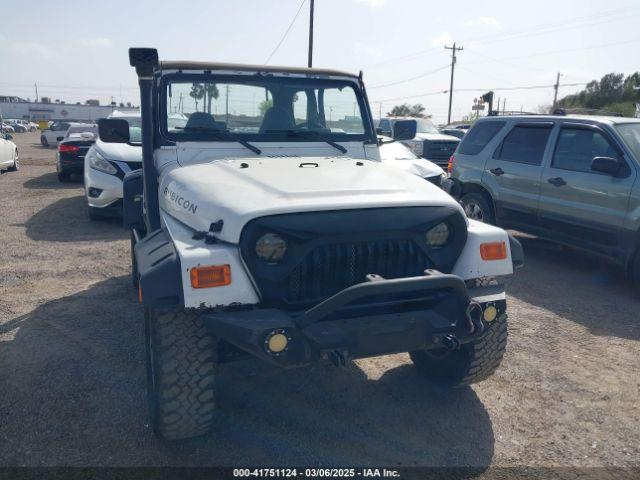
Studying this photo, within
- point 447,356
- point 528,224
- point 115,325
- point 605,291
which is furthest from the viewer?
point 528,224

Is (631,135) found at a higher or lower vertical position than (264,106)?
lower

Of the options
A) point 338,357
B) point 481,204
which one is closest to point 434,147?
point 481,204

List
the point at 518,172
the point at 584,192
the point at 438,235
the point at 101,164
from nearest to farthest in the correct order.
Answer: the point at 438,235 → the point at 584,192 → the point at 518,172 → the point at 101,164

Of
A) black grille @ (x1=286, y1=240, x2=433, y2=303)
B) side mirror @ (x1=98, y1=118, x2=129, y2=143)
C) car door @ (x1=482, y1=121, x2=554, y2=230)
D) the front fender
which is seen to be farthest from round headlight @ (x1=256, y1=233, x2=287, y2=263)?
car door @ (x1=482, y1=121, x2=554, y2=230)

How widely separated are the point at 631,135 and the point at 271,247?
16.7 ft

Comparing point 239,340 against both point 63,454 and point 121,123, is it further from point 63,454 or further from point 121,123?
point 121,123

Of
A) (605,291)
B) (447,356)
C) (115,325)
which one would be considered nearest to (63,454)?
(115,325)

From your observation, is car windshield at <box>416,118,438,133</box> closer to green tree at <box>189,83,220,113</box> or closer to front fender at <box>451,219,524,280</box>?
green tree at <box>189,83,220,113</box>

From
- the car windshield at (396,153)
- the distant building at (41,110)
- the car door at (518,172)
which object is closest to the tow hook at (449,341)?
the car door at (518,172)

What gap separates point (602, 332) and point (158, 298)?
398cm

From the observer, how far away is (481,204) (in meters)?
7.78

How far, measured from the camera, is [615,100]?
3853cm

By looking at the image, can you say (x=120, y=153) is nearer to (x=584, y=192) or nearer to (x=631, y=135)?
(x=584, y=192)

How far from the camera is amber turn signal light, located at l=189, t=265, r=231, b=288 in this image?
269 centimetres
